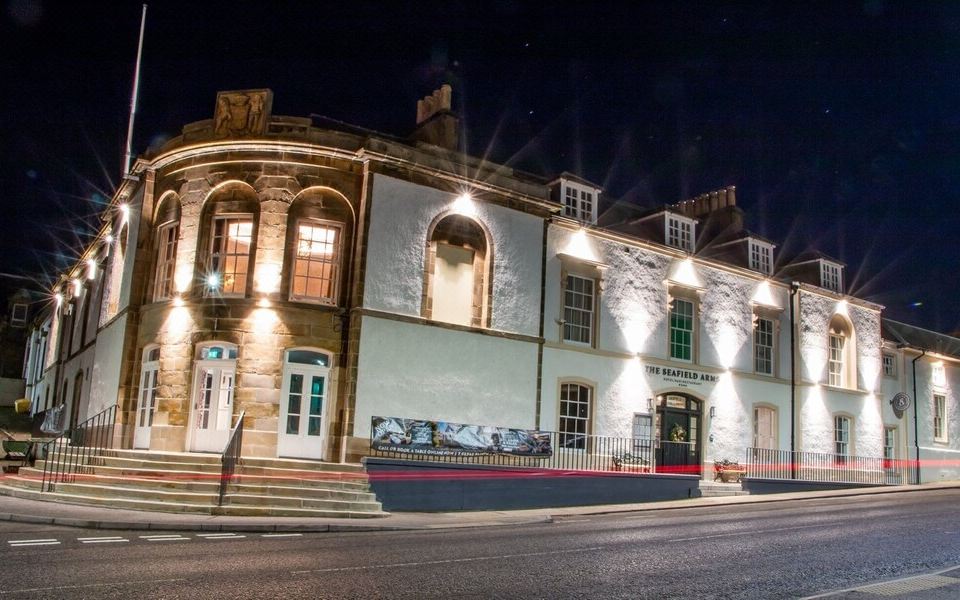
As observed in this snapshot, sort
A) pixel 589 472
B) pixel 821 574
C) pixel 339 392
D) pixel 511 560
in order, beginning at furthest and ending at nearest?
pixel 589 472 → pixel 339 392 → pixel 511 560 → pixel 821 574

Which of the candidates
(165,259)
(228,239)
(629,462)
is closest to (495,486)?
(629,462)

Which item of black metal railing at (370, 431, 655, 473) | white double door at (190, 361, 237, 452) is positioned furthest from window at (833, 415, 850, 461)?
white double door at (190, 361, 237, 452)

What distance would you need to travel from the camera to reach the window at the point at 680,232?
26.5 metres

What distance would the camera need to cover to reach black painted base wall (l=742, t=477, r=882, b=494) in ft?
80.1

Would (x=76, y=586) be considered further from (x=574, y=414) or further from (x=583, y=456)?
(x=574, y=414)

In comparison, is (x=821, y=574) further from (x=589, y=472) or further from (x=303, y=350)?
(x=303, y=350)

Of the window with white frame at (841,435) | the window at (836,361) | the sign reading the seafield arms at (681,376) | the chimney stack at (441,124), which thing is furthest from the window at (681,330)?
the chimney stack at (441,124)

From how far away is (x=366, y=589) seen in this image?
7.91m

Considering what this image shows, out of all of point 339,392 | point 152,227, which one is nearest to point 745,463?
point 339,392

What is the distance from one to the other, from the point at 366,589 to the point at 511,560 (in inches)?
108

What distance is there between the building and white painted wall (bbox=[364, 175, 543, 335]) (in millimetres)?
50

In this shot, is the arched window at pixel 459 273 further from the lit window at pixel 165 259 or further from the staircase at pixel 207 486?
the lit window at pixel 165 259

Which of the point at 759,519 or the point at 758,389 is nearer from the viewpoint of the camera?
the point at 759,519

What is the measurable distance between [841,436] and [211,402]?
22.5 m
